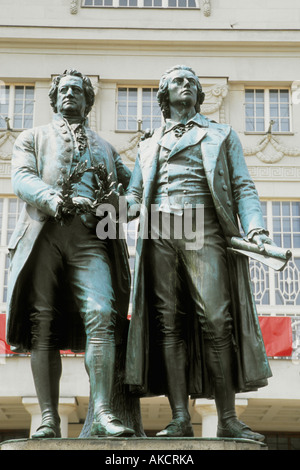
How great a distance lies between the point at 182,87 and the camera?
6.05m

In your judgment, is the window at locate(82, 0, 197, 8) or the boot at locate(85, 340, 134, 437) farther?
the window at locate(82, 0, 197, 8)

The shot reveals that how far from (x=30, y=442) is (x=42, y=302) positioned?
3.32 feet

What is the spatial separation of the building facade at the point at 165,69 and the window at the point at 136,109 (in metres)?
0.03

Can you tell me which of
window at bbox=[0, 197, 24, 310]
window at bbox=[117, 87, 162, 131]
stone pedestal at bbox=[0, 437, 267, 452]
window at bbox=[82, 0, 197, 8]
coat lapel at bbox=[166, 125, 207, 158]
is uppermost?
window at bbox=[82, 0, 197, 8]

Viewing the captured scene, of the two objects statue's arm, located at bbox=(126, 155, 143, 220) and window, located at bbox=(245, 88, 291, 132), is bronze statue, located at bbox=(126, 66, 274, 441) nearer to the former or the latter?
statue's arm, located at bbox=(126, 155, 143, 220)

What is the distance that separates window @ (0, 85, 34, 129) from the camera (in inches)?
908

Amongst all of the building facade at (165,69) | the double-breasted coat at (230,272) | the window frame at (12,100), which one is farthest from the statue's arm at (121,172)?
the window frame at (12,100)

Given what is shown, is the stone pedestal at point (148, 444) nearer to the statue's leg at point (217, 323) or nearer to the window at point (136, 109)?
the statue's leg at point (217, 323)

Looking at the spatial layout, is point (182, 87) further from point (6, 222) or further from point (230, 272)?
point (6, 222)

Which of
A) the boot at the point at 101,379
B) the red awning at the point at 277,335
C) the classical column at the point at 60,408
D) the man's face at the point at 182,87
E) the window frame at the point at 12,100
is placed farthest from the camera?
the window frame at the point at 12,100

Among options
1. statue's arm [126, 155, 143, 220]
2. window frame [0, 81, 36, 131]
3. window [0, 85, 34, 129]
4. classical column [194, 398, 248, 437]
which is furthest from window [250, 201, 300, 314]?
statue's arm [126, 155, 143, 220]

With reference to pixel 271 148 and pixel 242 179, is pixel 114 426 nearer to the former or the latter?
pixel 242 179

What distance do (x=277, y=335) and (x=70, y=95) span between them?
1379 cm

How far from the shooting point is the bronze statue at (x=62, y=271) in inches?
213
